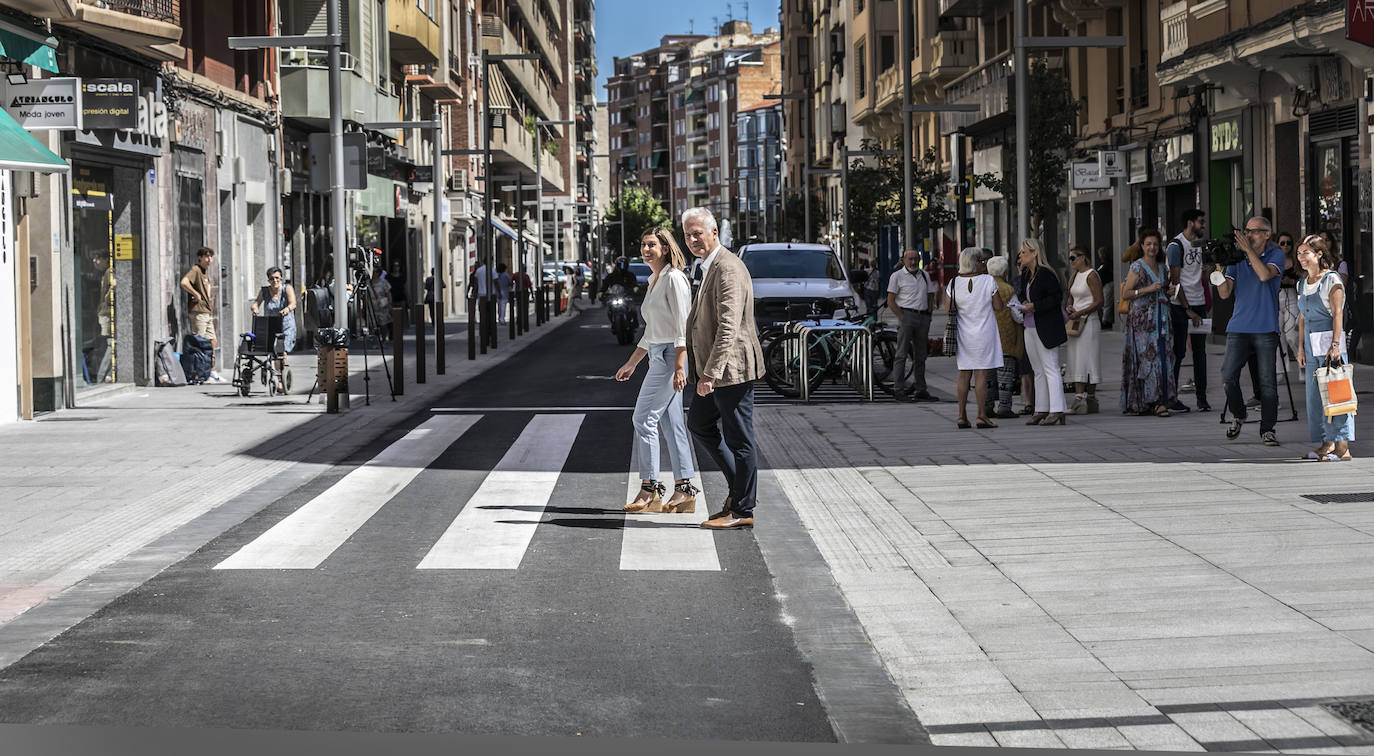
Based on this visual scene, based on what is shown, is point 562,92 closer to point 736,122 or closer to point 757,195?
point 757,195

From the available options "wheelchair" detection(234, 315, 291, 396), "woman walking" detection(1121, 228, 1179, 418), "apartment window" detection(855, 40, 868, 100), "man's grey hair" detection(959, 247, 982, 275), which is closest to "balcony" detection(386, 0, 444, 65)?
"wheelchair" detection(234, 315, 291, 396)

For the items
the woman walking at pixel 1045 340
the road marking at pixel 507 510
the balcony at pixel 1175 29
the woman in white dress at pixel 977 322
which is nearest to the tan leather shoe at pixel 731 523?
the road marking at pixel 507 510

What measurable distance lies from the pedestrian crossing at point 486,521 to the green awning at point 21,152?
4215 mm

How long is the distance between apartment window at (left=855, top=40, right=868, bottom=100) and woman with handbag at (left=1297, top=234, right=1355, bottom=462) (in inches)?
2257

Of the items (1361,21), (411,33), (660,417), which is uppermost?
(411,33)

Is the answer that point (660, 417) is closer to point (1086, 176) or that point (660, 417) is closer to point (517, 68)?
point (1086, 176)

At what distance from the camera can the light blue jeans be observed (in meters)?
10.9

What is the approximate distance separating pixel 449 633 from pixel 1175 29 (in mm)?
24534

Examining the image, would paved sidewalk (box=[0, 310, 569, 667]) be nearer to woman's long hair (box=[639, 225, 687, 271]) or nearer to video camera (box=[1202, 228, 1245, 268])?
woman's long hair (box=[639, 225, 687, 271])

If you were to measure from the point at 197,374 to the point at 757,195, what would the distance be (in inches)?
5585

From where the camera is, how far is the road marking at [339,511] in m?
9.27

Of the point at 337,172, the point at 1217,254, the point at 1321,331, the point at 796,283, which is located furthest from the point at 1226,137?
the point at 1321,331

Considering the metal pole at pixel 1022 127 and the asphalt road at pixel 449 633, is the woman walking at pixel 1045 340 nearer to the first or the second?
the metal pole at pixel 1022 127

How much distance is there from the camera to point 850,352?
69.2ft
